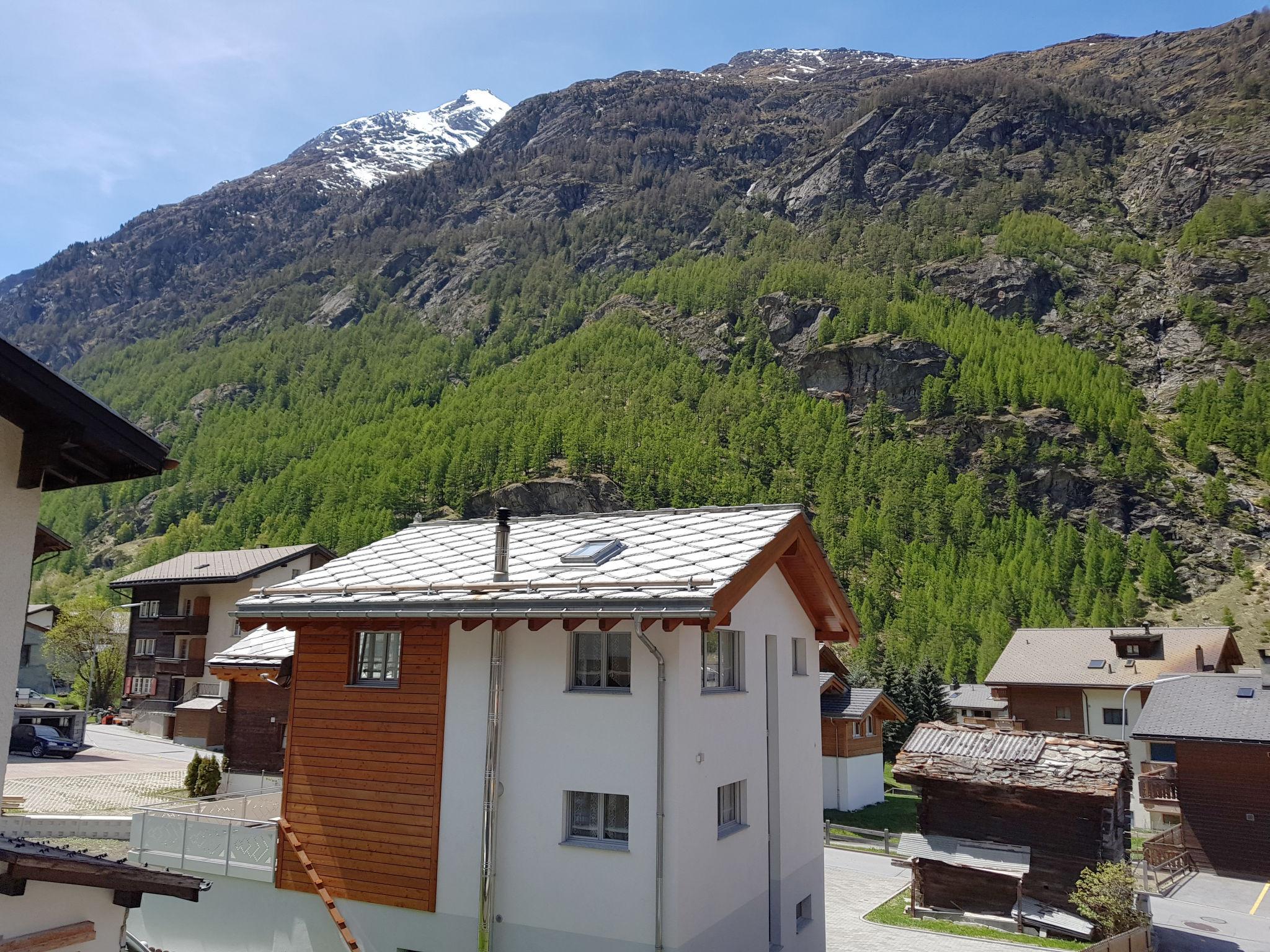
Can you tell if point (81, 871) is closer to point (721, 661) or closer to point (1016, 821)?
point (721, 661)

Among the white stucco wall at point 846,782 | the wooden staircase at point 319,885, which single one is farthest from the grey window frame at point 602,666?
the white stucco wall at point 846,782

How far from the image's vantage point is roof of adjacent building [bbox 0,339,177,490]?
5770 mm

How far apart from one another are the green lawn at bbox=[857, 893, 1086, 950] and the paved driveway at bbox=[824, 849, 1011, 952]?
0.99ft

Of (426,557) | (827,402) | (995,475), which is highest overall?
(827,402)

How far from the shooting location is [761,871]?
45.2 ft

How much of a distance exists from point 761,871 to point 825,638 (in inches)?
227

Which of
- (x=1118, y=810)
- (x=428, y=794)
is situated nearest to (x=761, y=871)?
(x=428, y=794)

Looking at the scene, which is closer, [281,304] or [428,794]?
[428,794]

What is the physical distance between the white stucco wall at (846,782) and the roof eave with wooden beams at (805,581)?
1940 centimetres

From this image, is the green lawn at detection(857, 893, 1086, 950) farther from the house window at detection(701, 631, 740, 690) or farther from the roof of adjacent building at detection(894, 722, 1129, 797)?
the house window at detection(701, 631, 740, 690)

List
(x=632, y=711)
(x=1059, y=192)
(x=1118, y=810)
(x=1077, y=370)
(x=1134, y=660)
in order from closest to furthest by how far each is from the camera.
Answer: (x=632, y=711) < (x=1118, y=810) < (x=1134, y=660) < (x=1077, y=370) < (x=1059, y=192)

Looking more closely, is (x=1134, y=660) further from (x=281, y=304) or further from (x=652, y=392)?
(x=281, y=304)

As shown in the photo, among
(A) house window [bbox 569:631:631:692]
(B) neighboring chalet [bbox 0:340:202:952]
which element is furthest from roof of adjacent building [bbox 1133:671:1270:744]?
(B) neighboring chalet [bbox 0:340:202:952]

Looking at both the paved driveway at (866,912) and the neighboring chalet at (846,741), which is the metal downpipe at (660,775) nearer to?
the paved driveway at (866,912)
